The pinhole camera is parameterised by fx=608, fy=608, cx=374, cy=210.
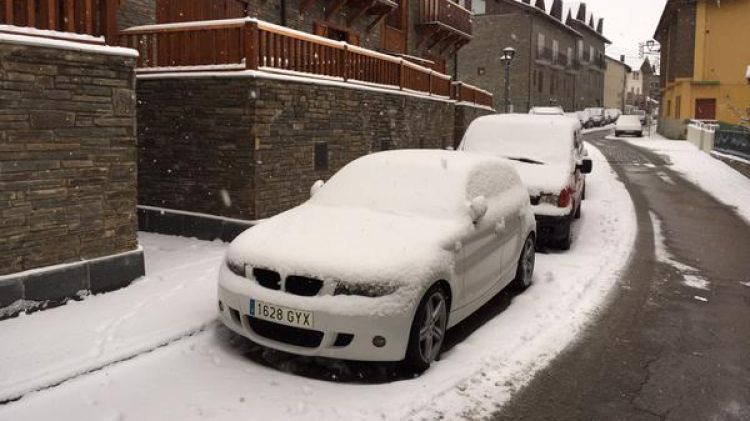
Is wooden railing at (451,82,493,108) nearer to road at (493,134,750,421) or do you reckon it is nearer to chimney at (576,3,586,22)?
road at (493,134,750,421)

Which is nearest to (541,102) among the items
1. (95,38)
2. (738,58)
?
(738,58)

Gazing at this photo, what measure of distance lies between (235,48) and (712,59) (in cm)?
3588

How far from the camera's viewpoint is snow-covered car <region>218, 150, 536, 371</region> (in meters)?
4.38

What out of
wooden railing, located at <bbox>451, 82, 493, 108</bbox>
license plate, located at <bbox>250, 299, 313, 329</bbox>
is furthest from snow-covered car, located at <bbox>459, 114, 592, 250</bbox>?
wooden railing, located at <bbox>451, 82, 493, 108</bbox>

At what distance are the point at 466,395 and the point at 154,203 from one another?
7178 millimetres

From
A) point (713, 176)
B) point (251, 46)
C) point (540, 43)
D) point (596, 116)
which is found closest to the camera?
point (251, 46)

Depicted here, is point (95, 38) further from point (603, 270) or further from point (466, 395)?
point (603, 270)

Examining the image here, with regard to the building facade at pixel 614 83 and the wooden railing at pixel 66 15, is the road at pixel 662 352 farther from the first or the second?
the building facade at pixel 614 83

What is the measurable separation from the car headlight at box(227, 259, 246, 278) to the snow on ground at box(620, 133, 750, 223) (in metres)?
11.3

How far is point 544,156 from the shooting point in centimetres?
988

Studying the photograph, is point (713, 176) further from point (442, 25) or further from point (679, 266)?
point (679, 266)

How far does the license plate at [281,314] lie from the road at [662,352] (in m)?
1.49

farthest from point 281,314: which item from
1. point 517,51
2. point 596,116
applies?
point 596,116

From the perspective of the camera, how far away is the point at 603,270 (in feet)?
26.4
